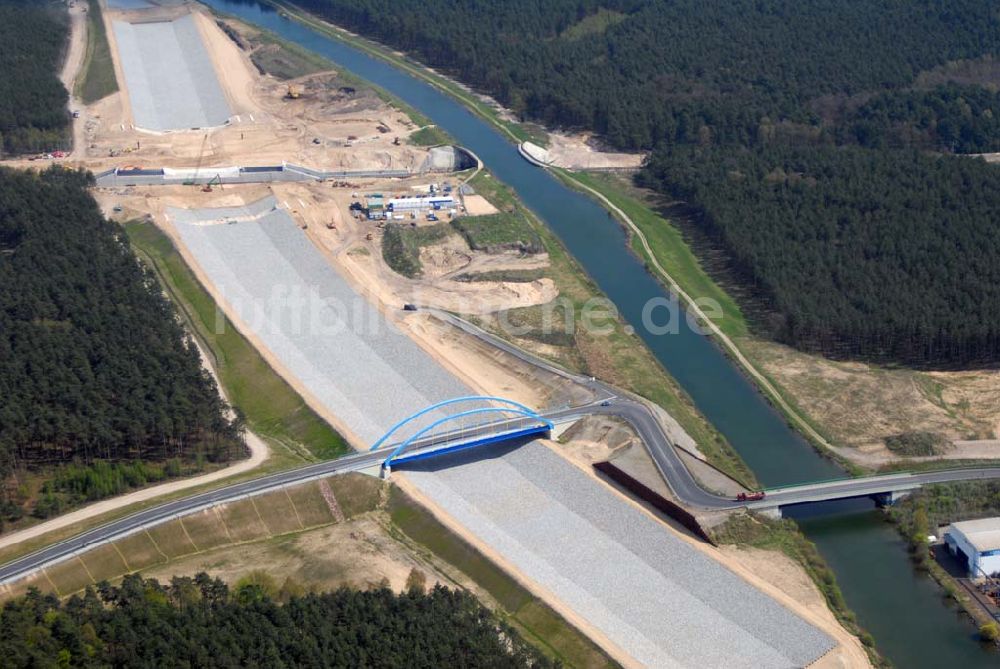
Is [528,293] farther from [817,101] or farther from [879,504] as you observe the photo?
[817,101]

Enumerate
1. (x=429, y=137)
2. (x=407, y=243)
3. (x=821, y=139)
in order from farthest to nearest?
(x=429, y=137), (x=821, y=139), (x=407, y=243)

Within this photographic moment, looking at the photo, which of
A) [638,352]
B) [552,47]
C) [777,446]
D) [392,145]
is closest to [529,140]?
[392,145]

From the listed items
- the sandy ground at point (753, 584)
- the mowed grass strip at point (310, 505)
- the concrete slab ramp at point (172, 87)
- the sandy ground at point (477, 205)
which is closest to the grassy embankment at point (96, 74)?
the concrete slab ramp at point (172, 87)

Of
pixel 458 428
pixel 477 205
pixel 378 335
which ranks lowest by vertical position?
pixel 378 335

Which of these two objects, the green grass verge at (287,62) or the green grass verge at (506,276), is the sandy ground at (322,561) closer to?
the green grass verge at (506,276)

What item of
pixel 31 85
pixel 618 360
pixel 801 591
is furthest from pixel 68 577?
pixel 31 85

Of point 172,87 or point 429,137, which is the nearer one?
point 429,137

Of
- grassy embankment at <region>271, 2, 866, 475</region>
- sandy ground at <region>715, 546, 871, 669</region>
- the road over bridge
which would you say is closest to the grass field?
the road over bridge

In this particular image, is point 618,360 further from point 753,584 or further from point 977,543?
point 977,543
